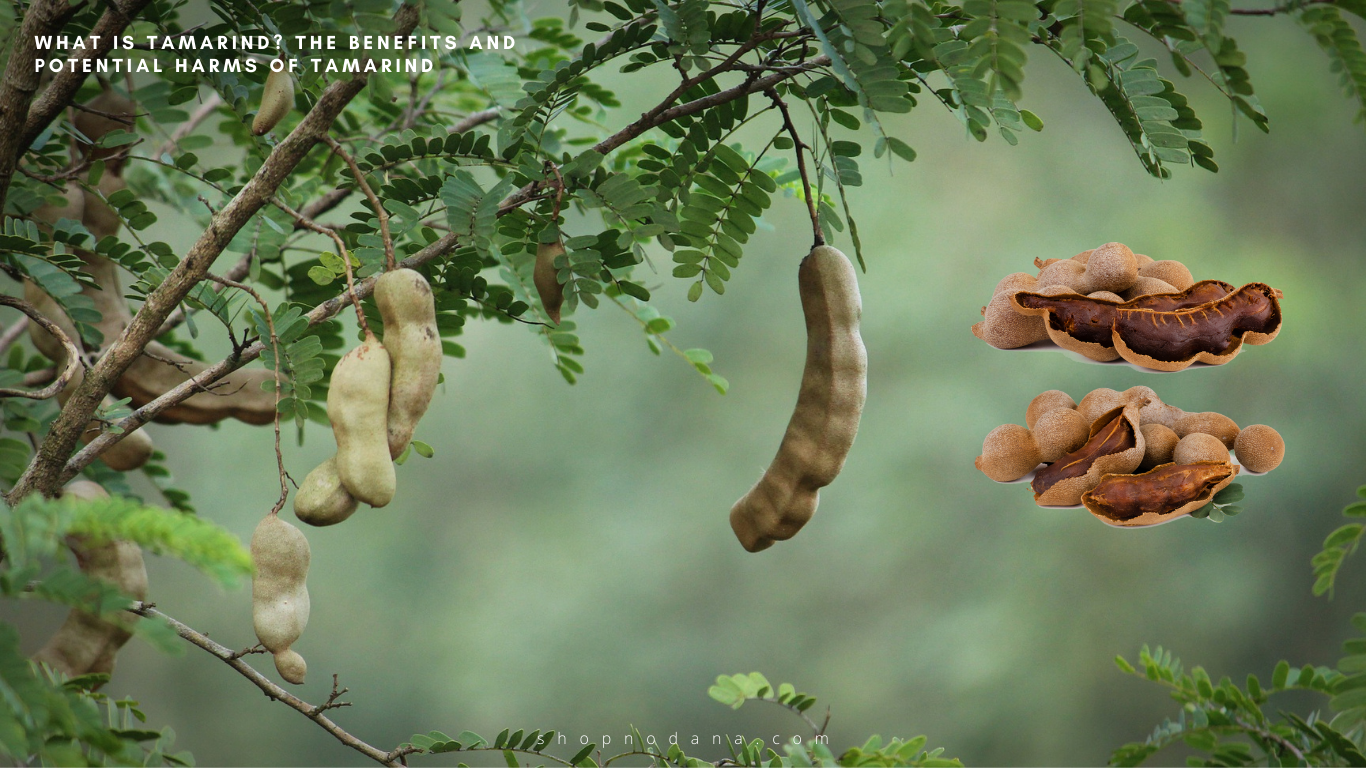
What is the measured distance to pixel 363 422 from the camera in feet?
1.56

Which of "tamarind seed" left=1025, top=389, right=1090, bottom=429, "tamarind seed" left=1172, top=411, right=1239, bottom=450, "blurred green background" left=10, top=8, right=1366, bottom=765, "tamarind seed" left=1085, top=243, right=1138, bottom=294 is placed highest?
"tamarind seed" left=1085, top=243, right=1138, bottom=294

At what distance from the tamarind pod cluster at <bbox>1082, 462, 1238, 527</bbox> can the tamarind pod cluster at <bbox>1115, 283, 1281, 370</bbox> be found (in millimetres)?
62

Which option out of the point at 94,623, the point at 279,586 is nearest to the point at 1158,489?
the point at 279,586

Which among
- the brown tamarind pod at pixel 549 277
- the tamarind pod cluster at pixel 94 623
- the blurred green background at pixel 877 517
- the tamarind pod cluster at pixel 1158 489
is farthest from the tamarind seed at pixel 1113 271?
the blurred green background at pixel 877 517

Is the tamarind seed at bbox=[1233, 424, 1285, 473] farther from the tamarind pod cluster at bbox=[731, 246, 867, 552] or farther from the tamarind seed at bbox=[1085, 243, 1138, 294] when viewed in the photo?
the tamarind pod cluster at bbox=[731, 246, 867, 552]

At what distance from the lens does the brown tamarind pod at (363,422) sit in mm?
475

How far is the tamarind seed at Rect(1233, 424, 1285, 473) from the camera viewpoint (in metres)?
0.58

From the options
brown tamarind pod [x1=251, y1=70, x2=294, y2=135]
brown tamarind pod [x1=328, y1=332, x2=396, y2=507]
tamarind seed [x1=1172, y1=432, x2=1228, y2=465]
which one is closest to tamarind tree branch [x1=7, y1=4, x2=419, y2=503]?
brown tamarind pod [x1=251, y1=70, x2=294, y2=135]

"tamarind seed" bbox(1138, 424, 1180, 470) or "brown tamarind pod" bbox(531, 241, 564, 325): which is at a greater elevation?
"brown tamarind pod" bbox(531, 241, 564, 325)

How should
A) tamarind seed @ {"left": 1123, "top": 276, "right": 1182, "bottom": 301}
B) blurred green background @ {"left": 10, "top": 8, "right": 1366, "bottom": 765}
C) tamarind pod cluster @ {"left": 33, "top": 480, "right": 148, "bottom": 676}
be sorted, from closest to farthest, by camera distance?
tamarind seed @ {"left": 1123, "top": 276, "right": 1182, "bottom": 301}, tamarind pod cluster @ {"left": 33, "top": 480, "right": 148, "bottom": 676}, blurred green background @ {"left": 10, "top": 8, "right": 1366, "bottom": 765}

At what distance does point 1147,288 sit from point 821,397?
0.21 meters

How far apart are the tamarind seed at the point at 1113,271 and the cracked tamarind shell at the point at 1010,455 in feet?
0.33

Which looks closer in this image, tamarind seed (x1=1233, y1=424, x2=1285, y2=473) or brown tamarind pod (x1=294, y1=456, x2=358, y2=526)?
brown tamarind pod (x1=294, y1=456, x2=358, y2=526)

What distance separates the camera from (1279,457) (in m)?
0.58
